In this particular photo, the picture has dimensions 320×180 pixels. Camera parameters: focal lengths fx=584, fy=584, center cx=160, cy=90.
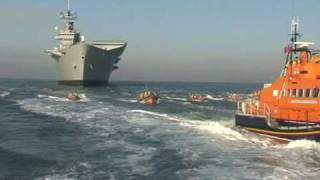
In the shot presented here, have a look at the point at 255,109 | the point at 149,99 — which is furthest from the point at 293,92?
the point at 149,99

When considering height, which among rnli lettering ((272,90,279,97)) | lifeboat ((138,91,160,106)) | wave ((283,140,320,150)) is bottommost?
wave ((283,140,320,150))

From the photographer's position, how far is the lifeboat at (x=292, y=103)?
3231 centimetres

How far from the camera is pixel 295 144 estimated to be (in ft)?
105

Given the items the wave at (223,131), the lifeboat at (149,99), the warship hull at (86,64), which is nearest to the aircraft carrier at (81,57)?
the warship hull at (86,64)

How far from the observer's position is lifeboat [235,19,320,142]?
32312 mm

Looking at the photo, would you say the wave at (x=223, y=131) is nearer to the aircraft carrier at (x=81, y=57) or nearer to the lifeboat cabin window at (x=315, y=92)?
the lifeboat cabin window at (x=315, y=92)

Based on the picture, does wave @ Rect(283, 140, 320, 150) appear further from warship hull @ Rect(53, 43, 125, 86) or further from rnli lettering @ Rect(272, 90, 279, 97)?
warship hull @ Rect(53, 43, 125, 86)

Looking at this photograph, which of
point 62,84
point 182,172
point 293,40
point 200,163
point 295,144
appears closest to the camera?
point 182,172

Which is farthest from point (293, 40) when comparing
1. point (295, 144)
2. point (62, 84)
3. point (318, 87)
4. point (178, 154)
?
point (62, 84)

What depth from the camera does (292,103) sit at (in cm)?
3366

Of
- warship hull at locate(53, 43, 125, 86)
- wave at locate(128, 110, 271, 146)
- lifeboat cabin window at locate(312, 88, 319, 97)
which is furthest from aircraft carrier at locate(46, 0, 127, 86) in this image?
lifeboat cabin window at locate(312, 88, 319, 97)

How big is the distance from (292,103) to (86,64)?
96623 mm

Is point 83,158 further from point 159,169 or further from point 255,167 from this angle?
point 255,167

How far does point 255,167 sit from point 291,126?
868 centimetres
